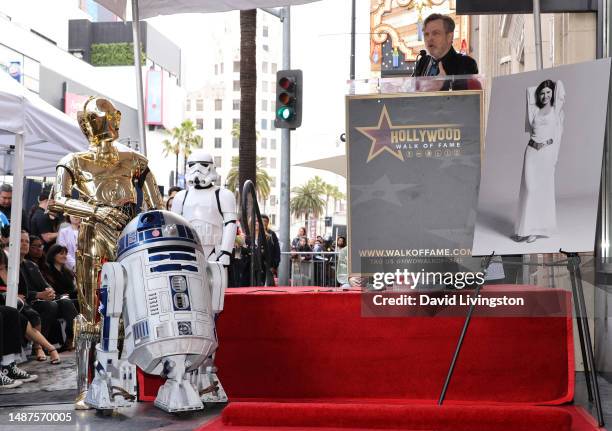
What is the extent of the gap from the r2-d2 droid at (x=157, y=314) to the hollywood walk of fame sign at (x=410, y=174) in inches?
40.9

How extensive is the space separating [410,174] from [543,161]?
0.85 metres

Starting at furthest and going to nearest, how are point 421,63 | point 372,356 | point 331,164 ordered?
1. point 331,164
2. point 421,63
3. point 372,356

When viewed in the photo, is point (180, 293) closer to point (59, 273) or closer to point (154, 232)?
point (154, 232)

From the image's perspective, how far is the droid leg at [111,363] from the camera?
591cm

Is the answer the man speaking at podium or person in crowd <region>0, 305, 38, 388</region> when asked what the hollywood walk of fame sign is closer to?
the man speaking at podium

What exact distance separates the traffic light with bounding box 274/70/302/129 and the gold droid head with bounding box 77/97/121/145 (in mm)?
7653

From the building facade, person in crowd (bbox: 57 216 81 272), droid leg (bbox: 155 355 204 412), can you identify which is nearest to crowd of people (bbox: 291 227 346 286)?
person in crowd (bbox: 57 216 81 272)

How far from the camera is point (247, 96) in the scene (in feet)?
63.7

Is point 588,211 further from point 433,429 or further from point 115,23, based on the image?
point 115,23

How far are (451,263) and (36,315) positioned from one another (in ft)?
18.4

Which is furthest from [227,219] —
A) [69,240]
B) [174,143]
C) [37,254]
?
[174,143]

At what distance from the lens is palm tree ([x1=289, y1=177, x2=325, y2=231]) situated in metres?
122

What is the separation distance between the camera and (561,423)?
17.5ft

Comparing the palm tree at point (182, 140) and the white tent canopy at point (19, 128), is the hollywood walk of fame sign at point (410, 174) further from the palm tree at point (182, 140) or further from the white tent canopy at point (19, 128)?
the palm tree at point (182, 140)
